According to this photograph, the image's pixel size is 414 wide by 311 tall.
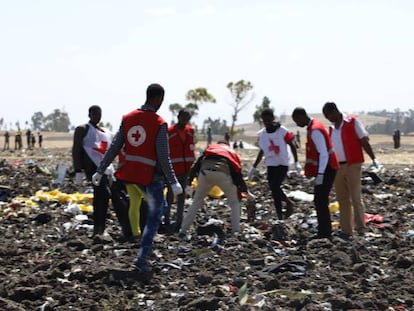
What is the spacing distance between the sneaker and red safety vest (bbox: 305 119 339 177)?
103 inches

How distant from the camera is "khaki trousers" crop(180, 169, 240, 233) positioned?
8.58 m

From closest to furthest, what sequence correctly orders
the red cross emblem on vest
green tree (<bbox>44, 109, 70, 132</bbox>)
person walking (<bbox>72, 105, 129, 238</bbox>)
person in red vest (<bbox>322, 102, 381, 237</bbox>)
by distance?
person walking (<bbox>72, 105, 129, 238</bbox>), person in red vest (<bbox>322, 102, 381, 237</bbox>), the red cross emblem on vest, green tree (<bbox>44, 109, 70, 132</bbox>)

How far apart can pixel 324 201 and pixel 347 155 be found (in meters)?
0.76

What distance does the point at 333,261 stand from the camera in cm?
718

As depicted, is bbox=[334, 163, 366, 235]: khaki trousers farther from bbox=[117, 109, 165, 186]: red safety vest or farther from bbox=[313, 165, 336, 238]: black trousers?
bbox=[117, 109, 165, 186]: red safety vest

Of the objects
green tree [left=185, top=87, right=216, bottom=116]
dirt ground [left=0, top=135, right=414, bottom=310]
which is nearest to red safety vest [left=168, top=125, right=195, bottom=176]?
dirt ground [left=0, top=135, right=414, bottom=310]

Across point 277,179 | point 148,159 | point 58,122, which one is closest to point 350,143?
point 277,179

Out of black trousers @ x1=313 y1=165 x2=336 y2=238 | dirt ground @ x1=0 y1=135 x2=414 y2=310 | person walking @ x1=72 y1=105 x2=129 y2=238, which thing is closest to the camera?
dirt ground @ x1=0 y1=135 x2=414 y2=310

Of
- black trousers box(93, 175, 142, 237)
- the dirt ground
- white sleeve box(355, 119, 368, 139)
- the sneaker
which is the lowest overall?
the dirt ground

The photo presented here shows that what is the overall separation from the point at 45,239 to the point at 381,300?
4500 mm

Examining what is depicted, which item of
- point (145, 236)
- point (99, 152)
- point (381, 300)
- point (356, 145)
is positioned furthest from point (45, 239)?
point (381, 300)

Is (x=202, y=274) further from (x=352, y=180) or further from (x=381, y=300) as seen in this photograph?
(x=352, y=180)

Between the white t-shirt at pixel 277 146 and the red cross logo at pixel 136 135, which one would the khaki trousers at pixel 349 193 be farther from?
the red cross logo at pixel 136 135

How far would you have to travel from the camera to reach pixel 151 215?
6809mm
